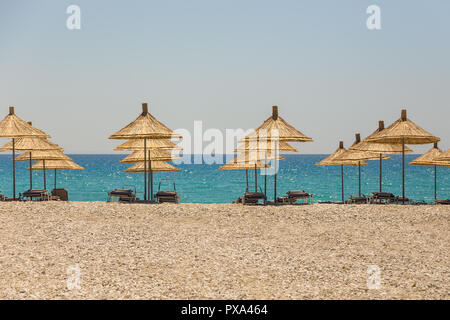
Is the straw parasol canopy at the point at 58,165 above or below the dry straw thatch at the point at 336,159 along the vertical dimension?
below

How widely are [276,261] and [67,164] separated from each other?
48.3 ft

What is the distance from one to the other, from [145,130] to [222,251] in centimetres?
683

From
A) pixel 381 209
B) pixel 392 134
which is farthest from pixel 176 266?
pixel 392 134

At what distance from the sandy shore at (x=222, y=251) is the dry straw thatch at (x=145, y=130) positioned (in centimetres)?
261

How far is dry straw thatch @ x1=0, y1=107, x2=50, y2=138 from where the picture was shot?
15.0 meters

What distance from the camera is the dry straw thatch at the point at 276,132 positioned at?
46.9ft

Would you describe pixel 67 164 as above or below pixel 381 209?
above

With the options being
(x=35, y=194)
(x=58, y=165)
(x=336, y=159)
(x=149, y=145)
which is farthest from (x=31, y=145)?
(x=336, y=159)

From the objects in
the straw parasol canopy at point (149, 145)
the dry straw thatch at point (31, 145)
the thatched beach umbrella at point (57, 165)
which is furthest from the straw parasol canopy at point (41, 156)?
the straw parasol canopy at point (149, 145)

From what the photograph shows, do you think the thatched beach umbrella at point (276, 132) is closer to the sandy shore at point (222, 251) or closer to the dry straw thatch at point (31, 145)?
the sandy shore at point (222, 251)

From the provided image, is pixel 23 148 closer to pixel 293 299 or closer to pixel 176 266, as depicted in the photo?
pixel 176 266

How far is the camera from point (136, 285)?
7008 millimetres

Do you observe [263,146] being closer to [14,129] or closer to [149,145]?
[149,145]
